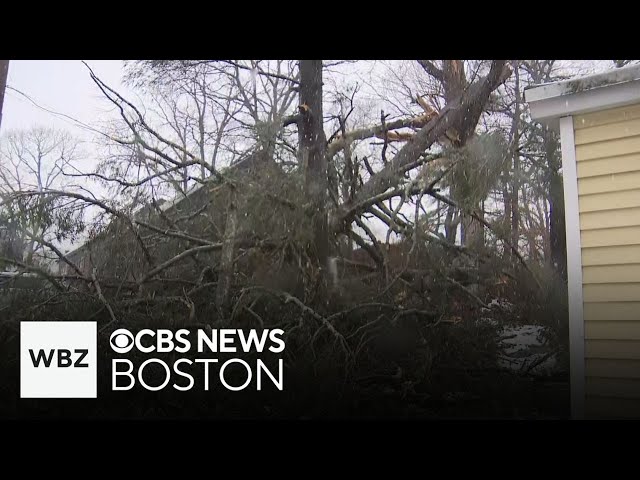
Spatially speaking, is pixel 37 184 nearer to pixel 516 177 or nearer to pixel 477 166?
pixel 477 166

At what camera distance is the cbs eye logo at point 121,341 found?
314cm

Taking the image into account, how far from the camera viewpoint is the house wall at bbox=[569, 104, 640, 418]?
2.36 m

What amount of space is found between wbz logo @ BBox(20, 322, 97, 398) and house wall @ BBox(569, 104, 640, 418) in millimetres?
2530

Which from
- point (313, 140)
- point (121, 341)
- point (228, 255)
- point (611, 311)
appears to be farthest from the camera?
point (313, 140)

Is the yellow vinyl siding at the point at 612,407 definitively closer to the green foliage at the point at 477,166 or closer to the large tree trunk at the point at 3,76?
the green foliage at the point at 477,166

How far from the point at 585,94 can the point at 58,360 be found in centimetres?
300

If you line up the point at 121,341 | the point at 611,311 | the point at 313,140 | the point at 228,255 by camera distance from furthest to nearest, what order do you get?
the point at 313,140 < the point at 228,255 < the point at 121,341 < the point at 611,311

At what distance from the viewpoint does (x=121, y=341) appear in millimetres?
3141

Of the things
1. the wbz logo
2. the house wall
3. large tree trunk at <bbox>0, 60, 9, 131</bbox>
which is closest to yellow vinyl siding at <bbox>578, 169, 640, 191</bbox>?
the house wall

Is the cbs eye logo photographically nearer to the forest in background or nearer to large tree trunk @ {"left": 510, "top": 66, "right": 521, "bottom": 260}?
the forest in background

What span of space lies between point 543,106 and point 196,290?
2023 mm

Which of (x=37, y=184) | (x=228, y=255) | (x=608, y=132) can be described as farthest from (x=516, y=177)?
(x=37, y=184)

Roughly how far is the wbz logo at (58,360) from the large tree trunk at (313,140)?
1.43 m
